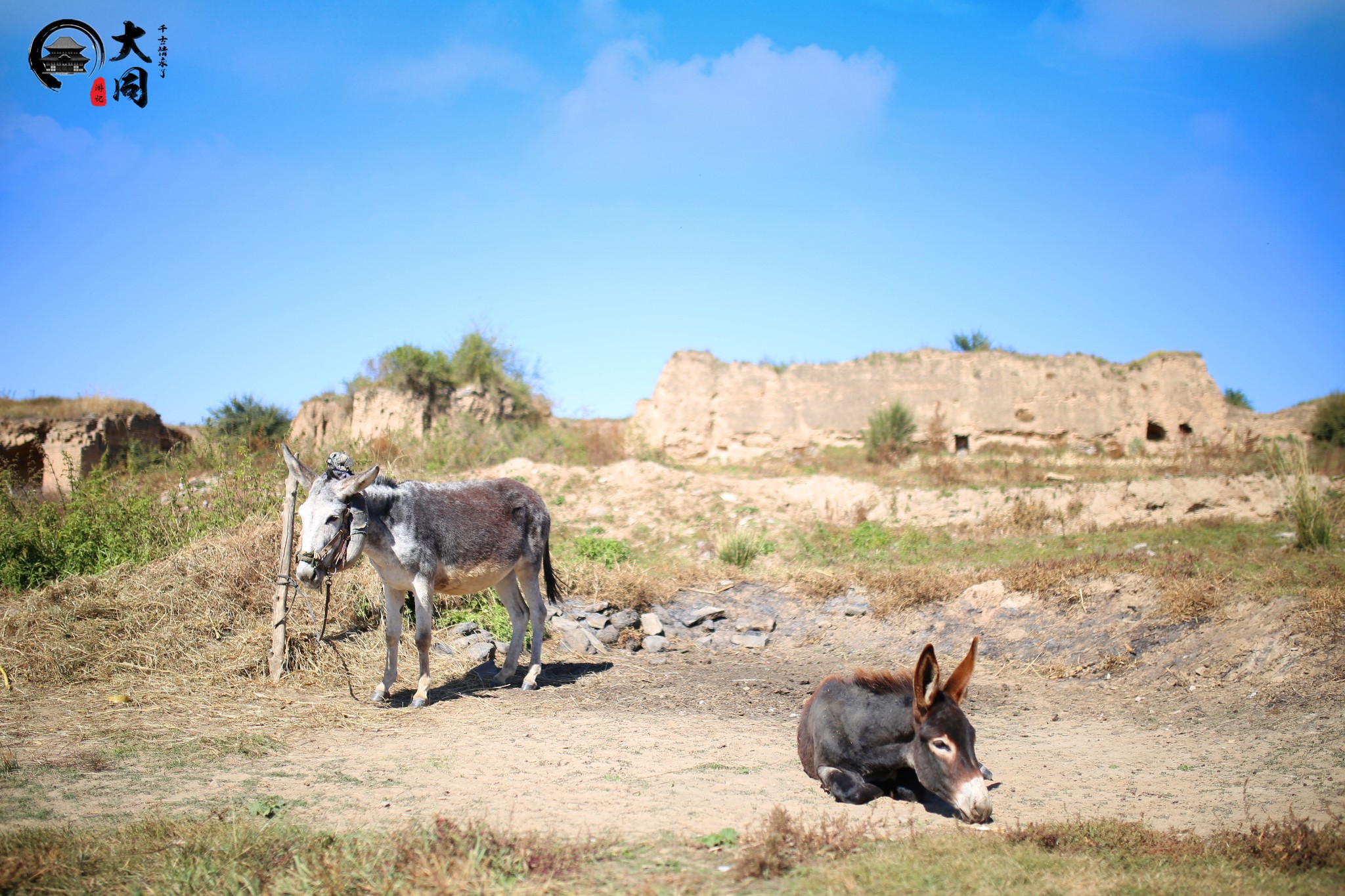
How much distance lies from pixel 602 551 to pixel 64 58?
9.80 meters

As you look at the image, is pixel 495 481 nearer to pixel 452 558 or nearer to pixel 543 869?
pixel 452 558

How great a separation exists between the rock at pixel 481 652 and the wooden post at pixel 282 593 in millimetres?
1992

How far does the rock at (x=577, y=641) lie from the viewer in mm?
10047

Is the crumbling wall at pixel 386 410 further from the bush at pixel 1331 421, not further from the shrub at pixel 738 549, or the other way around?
the bush at pixel 1331 421

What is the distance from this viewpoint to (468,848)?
152 inches

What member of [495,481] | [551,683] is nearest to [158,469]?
[495,481]

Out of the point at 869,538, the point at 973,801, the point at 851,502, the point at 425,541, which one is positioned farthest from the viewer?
the point at 851,502

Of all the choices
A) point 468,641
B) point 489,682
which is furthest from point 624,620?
point 489,682

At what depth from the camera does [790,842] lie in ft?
13.4

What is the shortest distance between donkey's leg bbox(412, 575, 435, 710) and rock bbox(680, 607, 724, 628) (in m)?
4.39

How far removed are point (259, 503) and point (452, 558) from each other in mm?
4739

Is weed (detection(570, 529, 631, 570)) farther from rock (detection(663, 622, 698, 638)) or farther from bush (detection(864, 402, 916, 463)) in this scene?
bush (detection(864, 402, 916, 463))

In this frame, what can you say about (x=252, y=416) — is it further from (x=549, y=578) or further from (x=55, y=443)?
(x=549, y=578)

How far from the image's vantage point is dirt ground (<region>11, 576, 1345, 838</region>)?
477 centimetres
